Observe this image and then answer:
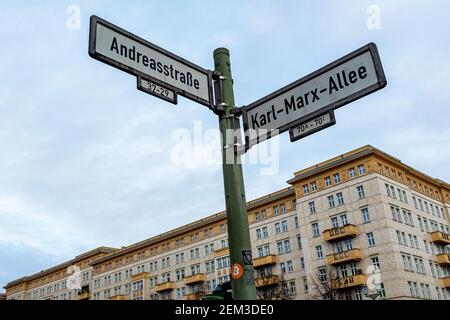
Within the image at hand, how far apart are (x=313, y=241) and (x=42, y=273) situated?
67838 millimetres

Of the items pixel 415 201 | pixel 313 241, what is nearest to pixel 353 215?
pixel 313 241

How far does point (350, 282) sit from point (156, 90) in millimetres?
46505

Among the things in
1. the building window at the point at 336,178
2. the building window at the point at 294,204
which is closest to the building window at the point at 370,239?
the building window at the point at 336,178

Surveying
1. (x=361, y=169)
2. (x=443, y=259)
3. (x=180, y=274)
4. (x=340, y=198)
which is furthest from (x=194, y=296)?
(x=443, y=259)

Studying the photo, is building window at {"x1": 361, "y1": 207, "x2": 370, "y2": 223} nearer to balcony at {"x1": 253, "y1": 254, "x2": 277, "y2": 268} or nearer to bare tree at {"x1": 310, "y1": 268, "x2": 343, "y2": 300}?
bare tree at {"x1": 310, "y1": 268, "x2": 343, "y2": 300}

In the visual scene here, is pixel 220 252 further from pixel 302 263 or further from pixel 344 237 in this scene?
pixel 344 237

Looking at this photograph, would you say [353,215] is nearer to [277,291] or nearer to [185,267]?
[277,291]

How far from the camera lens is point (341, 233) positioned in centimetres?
4916

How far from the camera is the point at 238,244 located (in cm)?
370

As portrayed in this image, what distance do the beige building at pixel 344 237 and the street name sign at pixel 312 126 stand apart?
37.5 metres

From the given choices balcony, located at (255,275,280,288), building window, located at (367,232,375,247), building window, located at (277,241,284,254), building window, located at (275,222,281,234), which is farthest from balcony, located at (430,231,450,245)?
balcony, located at (255,275,280,288)

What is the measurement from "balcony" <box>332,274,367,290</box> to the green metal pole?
45535 mm

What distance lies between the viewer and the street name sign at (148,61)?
3930 mm

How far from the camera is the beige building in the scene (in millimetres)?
47125
